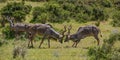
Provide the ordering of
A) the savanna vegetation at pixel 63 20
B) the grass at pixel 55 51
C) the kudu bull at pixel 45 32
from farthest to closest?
the kudu bull at pixel 45 32
the savanna vegetation at pixel 63 20
the grass at pixel 55 51

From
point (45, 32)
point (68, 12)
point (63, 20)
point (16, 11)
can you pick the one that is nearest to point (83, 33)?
point (45, 32)

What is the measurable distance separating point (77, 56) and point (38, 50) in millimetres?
2621

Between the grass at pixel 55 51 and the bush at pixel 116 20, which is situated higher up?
the grass at pixel 55 51

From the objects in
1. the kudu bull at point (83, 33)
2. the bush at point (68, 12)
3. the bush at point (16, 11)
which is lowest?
the bush at point (68, 12)

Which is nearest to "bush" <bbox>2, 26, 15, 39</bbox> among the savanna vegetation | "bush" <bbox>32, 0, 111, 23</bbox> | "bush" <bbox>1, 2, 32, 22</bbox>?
the savanna vegetation

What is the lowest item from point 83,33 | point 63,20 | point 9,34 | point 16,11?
point 63,20

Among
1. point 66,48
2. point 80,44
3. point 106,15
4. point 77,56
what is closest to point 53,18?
point 106,15

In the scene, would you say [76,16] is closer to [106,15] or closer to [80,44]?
[106,15]

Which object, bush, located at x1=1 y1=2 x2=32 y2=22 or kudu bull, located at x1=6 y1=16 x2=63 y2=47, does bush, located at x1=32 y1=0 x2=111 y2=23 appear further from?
kudu bull, located at x1=6 y1=16 x2=63 y2=47

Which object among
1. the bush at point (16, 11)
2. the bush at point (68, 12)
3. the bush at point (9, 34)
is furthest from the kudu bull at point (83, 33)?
the bush at point (16, 11)

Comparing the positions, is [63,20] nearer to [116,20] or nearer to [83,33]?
[116,20]

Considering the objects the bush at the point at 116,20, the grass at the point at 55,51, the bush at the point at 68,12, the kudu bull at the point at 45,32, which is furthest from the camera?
the bush at the point at 68,12

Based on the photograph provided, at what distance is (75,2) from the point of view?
129 ft

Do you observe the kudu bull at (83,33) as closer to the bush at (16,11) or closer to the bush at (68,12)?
the bush at (68,12)
